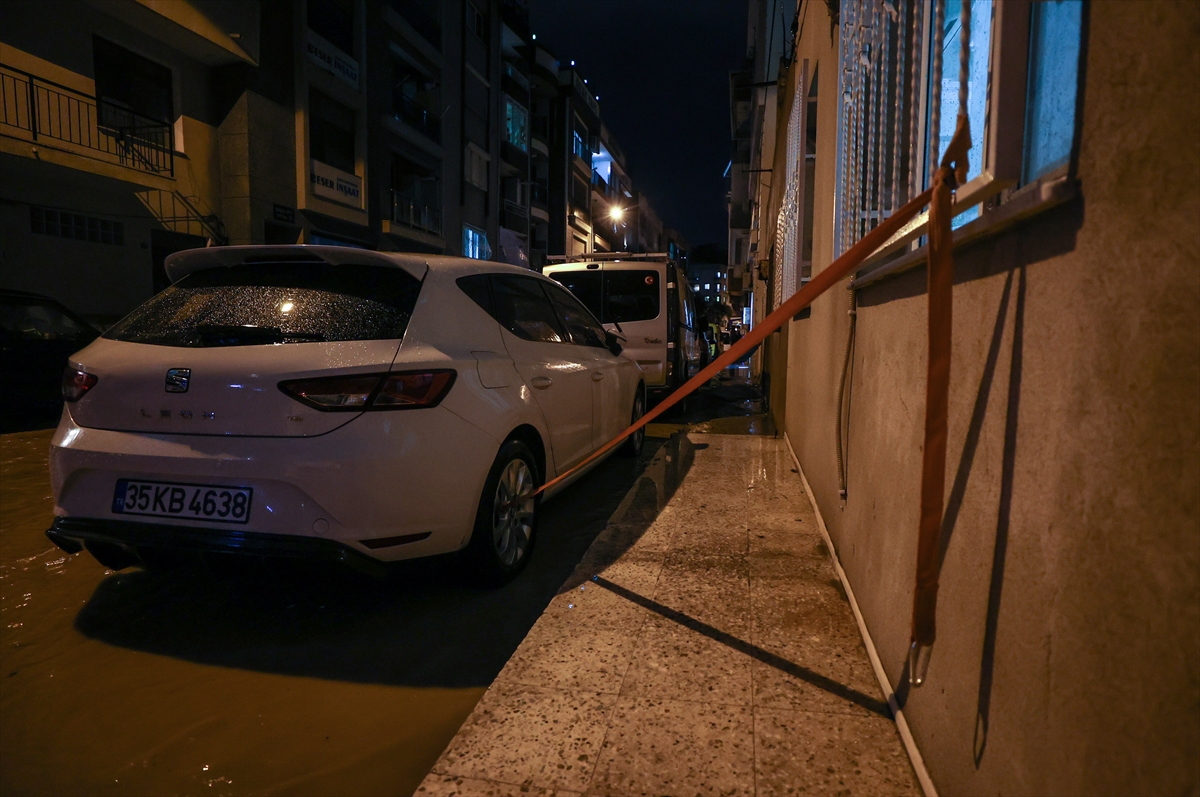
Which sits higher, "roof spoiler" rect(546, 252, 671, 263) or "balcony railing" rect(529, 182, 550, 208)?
"balcony railing" rect(529, 182, 550, 208)

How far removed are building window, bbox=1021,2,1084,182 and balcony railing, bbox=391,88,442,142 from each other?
23.7m

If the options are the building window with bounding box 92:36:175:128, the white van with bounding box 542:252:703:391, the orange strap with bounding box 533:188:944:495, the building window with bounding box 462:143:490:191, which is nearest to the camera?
the orange strap with bounding box 533:188:944:495

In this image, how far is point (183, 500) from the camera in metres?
2.72

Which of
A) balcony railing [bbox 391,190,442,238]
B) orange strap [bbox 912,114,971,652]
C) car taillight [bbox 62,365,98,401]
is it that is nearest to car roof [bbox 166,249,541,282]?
car taillight [bbox 62,365,98,401]

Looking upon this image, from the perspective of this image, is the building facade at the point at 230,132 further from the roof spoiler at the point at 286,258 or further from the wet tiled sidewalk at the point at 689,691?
the wet tiled sidewalk at the point at 689,691

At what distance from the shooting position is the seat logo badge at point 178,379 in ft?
9.08

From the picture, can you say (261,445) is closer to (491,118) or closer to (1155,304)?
(1155,304)

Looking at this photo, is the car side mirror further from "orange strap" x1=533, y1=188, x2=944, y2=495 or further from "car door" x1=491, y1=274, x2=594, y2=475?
"orange strap" x1=533, y1=188, x2=944, y2=495

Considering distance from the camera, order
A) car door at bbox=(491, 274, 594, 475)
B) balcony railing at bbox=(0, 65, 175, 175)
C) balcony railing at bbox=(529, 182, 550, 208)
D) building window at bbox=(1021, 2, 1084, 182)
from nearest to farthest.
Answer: building window at bbox=(1021, 2, 1084, 182), car door at bbox=(491, 274, 594, 475), balcony railing at bbox=(0, 65, 175, 175), balcony railing at bbox=(529, 182, 550, 208)

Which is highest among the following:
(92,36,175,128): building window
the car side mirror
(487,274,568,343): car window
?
(92,36,175,128): building window

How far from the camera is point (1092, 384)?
1020 millimetres

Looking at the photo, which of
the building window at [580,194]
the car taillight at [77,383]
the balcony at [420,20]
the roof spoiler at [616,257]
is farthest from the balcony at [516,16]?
the car taillight at [77,383]

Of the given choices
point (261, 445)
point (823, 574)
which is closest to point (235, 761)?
point (261, 445)

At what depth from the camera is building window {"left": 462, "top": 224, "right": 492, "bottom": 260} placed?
27266 mm
